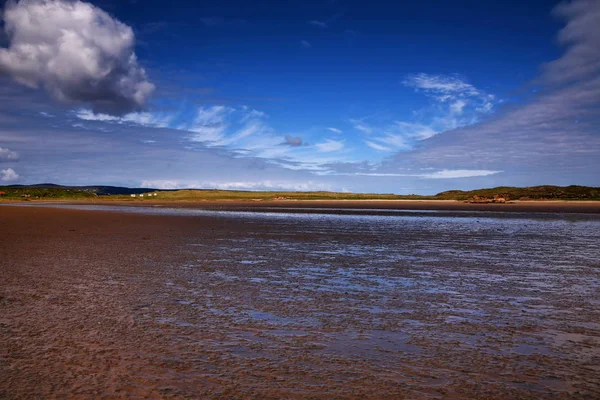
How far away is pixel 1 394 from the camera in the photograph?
16.2 ft

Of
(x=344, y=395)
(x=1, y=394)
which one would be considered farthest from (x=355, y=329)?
(x=1, y=394)

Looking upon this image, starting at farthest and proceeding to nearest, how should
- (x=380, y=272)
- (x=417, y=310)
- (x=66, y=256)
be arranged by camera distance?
(x=66, y=256) → (x=380, y=272) → (x=417, y=310)

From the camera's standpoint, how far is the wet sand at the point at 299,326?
17.3 feet

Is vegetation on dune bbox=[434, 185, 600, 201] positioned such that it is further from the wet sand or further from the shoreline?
the wet sand

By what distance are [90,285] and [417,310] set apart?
769 centimetres

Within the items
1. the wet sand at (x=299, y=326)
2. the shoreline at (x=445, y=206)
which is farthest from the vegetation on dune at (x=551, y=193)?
the wet sand at (x=299, y=326)

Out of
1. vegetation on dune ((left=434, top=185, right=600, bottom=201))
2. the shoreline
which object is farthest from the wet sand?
vegetation on dune ((left=434, top=185, right=600, bottom=201))

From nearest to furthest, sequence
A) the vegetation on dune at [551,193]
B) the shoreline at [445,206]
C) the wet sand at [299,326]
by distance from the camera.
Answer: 1. the wet sand at [299,326]
2. the shoreline at [445,206]
3. the vegetation on dune at [551,193]

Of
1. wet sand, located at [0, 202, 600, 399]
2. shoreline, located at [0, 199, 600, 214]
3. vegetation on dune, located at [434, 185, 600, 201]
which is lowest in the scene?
wet sand, located at [0, 202, 600, 399]

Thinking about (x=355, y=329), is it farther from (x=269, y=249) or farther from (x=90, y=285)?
(x=269, y=249)

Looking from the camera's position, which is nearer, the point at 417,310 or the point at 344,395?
the point at 344,395

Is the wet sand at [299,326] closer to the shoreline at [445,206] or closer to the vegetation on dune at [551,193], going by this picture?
the shoreline at [445,206]

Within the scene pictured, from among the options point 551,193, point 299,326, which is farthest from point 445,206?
point 299,326

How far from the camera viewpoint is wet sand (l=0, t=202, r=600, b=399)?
5281 mm
